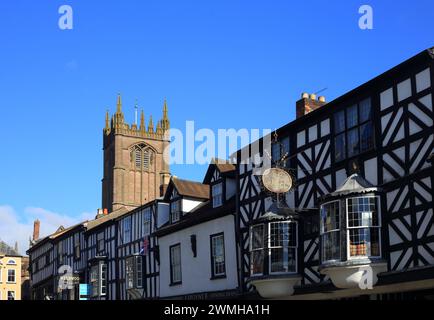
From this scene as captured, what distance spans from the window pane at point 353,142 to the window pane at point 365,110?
0.43m

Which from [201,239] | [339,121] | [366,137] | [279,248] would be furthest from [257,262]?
[201,239]

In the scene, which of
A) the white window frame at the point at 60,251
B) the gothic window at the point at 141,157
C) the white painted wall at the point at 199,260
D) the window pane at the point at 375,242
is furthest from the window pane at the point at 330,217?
the gothic window at the point at 141,157

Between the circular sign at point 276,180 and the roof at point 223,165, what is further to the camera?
the roof at point 223,165

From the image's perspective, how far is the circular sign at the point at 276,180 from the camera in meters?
22.5

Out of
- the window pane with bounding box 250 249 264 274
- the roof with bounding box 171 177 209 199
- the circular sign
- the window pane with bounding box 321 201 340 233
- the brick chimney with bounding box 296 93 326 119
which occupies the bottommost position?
the window pane with bounding box 250 249 264 274

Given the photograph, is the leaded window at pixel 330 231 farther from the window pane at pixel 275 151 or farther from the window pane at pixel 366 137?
the window pane at pixel 275 151

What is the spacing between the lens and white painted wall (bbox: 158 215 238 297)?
1081 inches

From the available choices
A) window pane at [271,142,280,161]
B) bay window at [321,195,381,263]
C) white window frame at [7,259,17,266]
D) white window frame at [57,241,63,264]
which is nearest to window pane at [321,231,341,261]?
bay window at [321,195,381,263]

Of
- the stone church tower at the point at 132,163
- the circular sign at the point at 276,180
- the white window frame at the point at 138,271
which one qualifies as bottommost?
the white window frame at the point at 138,271

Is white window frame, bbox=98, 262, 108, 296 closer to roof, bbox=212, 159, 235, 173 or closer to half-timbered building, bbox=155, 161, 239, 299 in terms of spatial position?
half-timbered building, bbox=155, 161, 239, 299

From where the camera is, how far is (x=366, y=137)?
805 inches

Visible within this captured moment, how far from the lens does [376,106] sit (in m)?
20.1

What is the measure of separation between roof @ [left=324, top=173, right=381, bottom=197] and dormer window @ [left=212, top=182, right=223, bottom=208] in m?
10.3

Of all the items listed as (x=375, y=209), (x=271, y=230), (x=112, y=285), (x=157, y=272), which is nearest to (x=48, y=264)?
(x=112, y=285)
